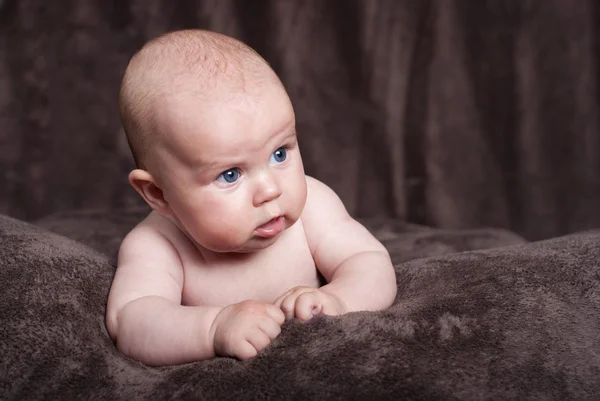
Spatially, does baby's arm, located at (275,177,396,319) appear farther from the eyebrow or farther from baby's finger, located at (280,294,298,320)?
the eyebrow

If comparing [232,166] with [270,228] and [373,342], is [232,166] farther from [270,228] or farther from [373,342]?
[373,342]

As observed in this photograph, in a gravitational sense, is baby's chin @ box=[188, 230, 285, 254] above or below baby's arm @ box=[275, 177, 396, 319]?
above

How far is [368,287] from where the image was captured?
103cm

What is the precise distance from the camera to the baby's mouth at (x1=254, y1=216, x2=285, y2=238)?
3.27ft

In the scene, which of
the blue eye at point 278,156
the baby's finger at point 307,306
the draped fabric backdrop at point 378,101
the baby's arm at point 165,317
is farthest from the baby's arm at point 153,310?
the draped fabric backdrop at point 378,101

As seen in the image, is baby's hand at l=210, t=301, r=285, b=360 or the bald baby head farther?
the bald baby head

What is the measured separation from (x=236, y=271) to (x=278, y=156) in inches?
8.4

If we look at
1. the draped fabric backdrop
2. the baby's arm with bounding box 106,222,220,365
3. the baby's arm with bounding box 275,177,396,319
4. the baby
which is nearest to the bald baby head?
the baby

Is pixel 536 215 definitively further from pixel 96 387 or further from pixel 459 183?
pixel 96 387

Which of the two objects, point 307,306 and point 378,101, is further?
point 378,101

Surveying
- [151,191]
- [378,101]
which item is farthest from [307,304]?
[378,101]

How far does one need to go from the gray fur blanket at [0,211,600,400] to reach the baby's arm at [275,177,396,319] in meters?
0.04

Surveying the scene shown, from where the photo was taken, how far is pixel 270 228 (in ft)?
3.29

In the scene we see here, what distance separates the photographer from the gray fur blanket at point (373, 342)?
2.66ft
